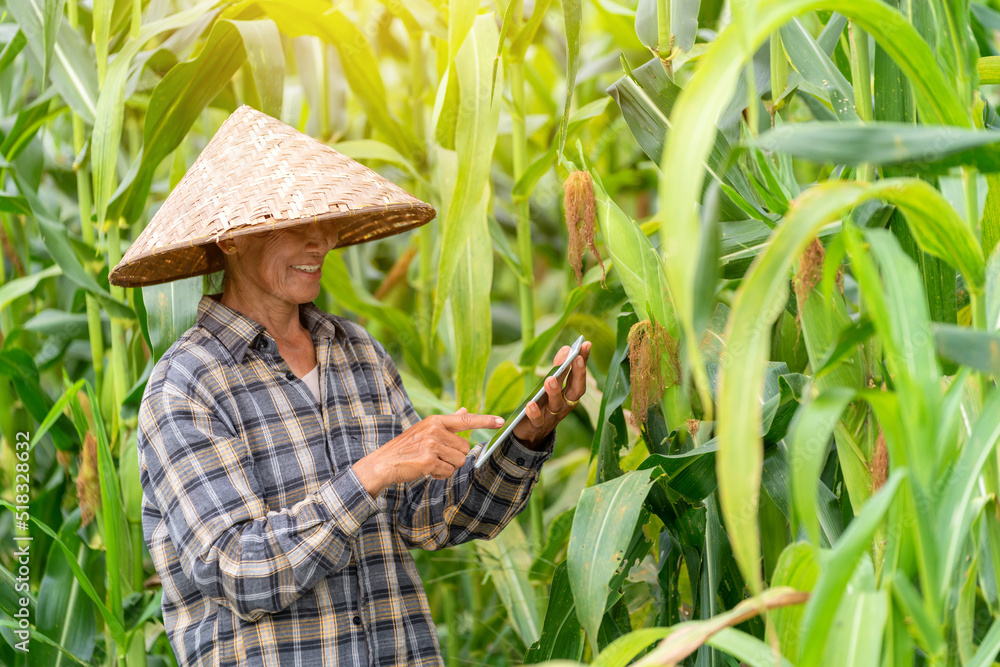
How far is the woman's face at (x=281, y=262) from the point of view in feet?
3.54

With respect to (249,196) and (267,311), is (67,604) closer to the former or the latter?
(267,311)

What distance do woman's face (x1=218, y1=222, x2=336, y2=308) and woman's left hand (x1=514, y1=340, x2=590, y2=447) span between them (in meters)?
0.32

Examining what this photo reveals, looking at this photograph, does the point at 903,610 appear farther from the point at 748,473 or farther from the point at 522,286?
the point at 522,286

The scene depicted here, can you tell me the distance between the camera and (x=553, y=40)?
208 centimetres

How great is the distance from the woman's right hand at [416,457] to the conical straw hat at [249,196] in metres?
0.28

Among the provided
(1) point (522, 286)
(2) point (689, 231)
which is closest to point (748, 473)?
(2) point (689, 231)

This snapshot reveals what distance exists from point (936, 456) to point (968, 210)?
274mm

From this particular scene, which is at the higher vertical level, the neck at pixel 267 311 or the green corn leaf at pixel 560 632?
the neck at pixel 267 311

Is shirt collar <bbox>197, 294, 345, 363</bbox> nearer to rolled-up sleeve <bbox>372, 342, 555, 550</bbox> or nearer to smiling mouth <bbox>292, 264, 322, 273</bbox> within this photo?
smiling mouth <bbox>292, 264, 322, 273</bbox>

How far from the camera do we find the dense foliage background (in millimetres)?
537

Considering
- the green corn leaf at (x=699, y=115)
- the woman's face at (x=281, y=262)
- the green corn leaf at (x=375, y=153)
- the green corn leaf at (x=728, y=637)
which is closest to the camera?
the green corn leaf at (x=699, y=115)

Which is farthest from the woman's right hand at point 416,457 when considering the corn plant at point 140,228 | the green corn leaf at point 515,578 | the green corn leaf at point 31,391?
the green corn leaf at point 31,391

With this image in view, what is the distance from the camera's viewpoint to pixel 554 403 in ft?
3.44

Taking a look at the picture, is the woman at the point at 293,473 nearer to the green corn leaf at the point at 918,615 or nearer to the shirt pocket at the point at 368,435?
the shirt pocket at the point at 368,435
